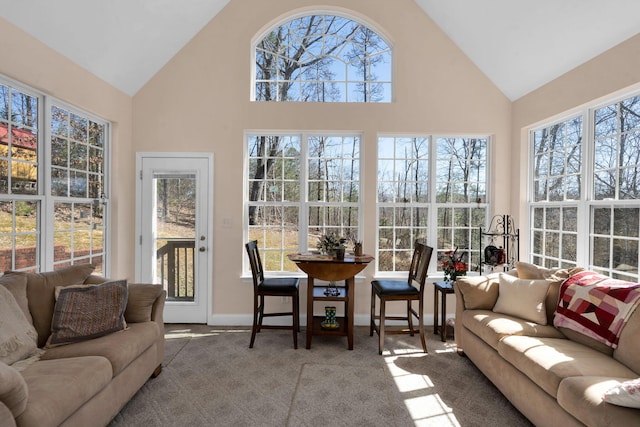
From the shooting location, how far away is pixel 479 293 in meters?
2.92

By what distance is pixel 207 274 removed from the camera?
Answer: 3.81 metres

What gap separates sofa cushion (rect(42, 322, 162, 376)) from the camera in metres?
2.00

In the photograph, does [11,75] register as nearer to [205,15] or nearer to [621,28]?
[205,15]

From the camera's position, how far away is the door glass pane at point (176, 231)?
150 inches

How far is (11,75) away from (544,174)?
444 centimetres

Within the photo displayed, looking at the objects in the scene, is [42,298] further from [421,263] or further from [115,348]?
[421,263]

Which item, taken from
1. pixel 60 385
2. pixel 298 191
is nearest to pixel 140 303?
pixel 60 385

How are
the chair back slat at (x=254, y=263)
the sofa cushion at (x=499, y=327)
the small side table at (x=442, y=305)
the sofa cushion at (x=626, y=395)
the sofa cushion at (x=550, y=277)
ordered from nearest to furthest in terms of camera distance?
the sofa cushion at (x=626, y=395) → the sofa cushion at (x=499, y=327) → the sofa cushion at (x=550, y=277) → the chair back slat at (x=254, y=263) → the small side table at (x=442, y=305)

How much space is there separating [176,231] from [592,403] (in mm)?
3629

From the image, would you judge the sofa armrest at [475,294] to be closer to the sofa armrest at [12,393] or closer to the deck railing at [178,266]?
the deck railing at [178,266]

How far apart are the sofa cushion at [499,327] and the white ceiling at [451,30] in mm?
2112

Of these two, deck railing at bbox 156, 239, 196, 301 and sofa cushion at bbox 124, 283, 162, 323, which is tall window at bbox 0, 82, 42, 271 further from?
deck railing at bbox 156, 239, 196, 301

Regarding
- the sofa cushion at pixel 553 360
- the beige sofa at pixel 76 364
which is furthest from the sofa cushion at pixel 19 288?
the sofa cushion at pixel 553 360

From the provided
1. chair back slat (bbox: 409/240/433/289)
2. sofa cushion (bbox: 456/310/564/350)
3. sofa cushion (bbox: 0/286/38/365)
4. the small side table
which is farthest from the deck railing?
sofa cushion (bbox: 456/310/564/350)
